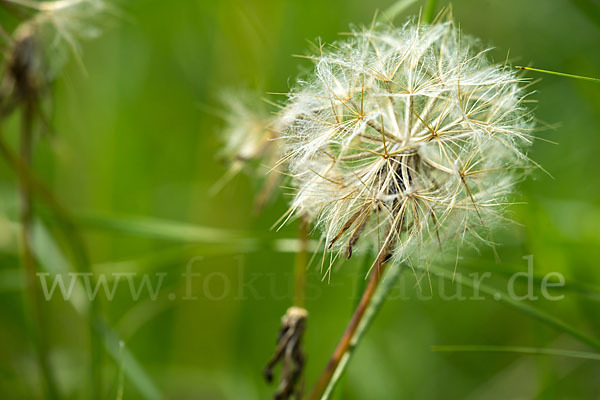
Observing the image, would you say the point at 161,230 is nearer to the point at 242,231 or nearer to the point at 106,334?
the point at 106,334

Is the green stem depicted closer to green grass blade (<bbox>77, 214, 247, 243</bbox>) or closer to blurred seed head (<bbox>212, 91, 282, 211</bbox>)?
blurred seed head (<bbox>212, 91, 282, 211</bbox>)

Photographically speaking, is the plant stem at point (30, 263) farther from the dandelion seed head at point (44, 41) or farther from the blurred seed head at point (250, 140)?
the blurred seed head at point (250, 140)

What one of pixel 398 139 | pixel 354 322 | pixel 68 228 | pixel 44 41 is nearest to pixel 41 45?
pixel 44 41

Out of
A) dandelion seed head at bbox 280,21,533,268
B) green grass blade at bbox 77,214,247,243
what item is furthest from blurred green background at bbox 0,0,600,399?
dandelion seed head at bbox 280,21,533,268

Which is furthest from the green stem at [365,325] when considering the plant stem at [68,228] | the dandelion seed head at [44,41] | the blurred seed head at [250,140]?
the dandelion seed head at [44,41]

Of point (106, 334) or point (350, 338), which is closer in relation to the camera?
point (350, 338)

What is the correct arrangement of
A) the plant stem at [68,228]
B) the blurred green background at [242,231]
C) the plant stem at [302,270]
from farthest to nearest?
the blurred green background at [242,231] → the plant stem at [68,228] → the plant stem at [302,270]
